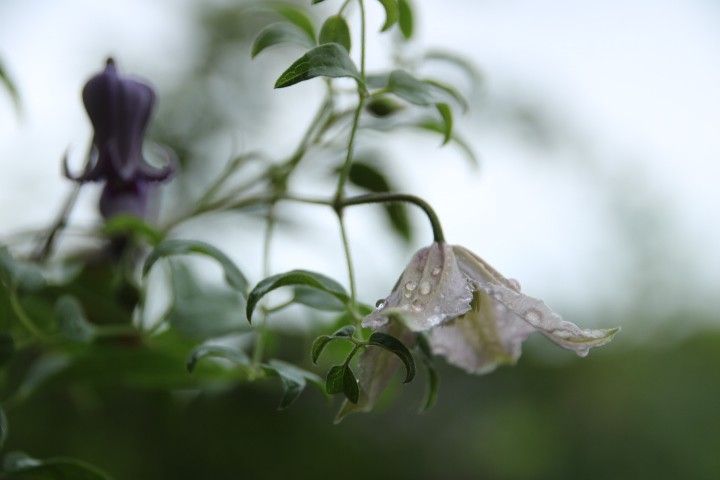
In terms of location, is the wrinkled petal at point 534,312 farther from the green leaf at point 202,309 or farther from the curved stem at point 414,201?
the green leaf at point 202,309

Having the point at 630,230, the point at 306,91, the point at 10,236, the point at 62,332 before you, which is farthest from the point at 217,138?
the point at 630,230

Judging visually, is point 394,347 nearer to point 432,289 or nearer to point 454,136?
point 432,289

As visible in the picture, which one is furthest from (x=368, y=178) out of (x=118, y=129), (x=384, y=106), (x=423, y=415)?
(x=423, y=415)

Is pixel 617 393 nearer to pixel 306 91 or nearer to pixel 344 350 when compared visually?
pixel 306 91

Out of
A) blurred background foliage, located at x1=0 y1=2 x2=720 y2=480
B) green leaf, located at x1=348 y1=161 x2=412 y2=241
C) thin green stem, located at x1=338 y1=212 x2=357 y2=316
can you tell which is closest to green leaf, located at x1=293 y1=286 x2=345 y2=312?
thin green stem, located at x1=338 y1=212 x2=357 y2=316

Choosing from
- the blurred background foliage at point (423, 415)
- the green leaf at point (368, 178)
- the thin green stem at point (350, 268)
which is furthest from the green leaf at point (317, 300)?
the blurred background foliage at point (423, 415)

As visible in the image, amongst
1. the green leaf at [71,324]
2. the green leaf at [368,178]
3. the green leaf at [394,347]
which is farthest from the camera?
the green leaf at [368,178]

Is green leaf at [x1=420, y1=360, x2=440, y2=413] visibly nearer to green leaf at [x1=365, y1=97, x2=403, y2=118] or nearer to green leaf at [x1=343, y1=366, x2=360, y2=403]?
green leaf at [x1=343, y1=366, x2=360, y2=403]
